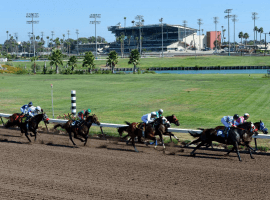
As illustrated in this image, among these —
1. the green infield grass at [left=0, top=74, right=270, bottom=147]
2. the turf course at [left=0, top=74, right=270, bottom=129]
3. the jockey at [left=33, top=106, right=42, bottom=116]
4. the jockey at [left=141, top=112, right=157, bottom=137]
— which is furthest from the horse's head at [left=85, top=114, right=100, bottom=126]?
the turf course at [left=0, top=74, right=270, bottom=129]

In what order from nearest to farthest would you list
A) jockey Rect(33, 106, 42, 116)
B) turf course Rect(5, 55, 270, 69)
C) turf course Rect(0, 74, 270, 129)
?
jockey Rect(33, 106, 42, 116) → turf course Rect(0, 74, 270, 129) → turf course Rect(5, 55, 270, 69)

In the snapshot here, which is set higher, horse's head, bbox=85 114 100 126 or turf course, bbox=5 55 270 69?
turf course, bbox=5 55 270 69

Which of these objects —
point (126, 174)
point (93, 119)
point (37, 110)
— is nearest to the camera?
point (126, 174)

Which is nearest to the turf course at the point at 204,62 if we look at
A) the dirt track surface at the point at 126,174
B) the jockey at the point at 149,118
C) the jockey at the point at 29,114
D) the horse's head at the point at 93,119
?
the jockey at the point at 29,114

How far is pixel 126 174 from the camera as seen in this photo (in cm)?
966

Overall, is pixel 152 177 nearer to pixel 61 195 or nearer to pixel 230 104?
pixel 61 195

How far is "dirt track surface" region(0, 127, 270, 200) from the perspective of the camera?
8117mm

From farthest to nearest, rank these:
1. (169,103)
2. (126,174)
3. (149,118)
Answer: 1. (169,103)
2. (149,118)
3. (126,174)

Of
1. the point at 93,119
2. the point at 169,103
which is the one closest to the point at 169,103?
the point at 169,103

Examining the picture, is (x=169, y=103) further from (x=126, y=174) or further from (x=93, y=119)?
(x=126, y=174)

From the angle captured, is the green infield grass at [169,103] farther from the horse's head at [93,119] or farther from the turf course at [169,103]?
the horse's head at [93,119]

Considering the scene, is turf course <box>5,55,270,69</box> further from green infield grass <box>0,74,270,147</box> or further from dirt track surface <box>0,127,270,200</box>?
dirt track surface <box>0,127,270,200</box>

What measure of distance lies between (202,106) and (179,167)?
52.1 feet

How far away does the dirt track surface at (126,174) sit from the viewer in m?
8.12
